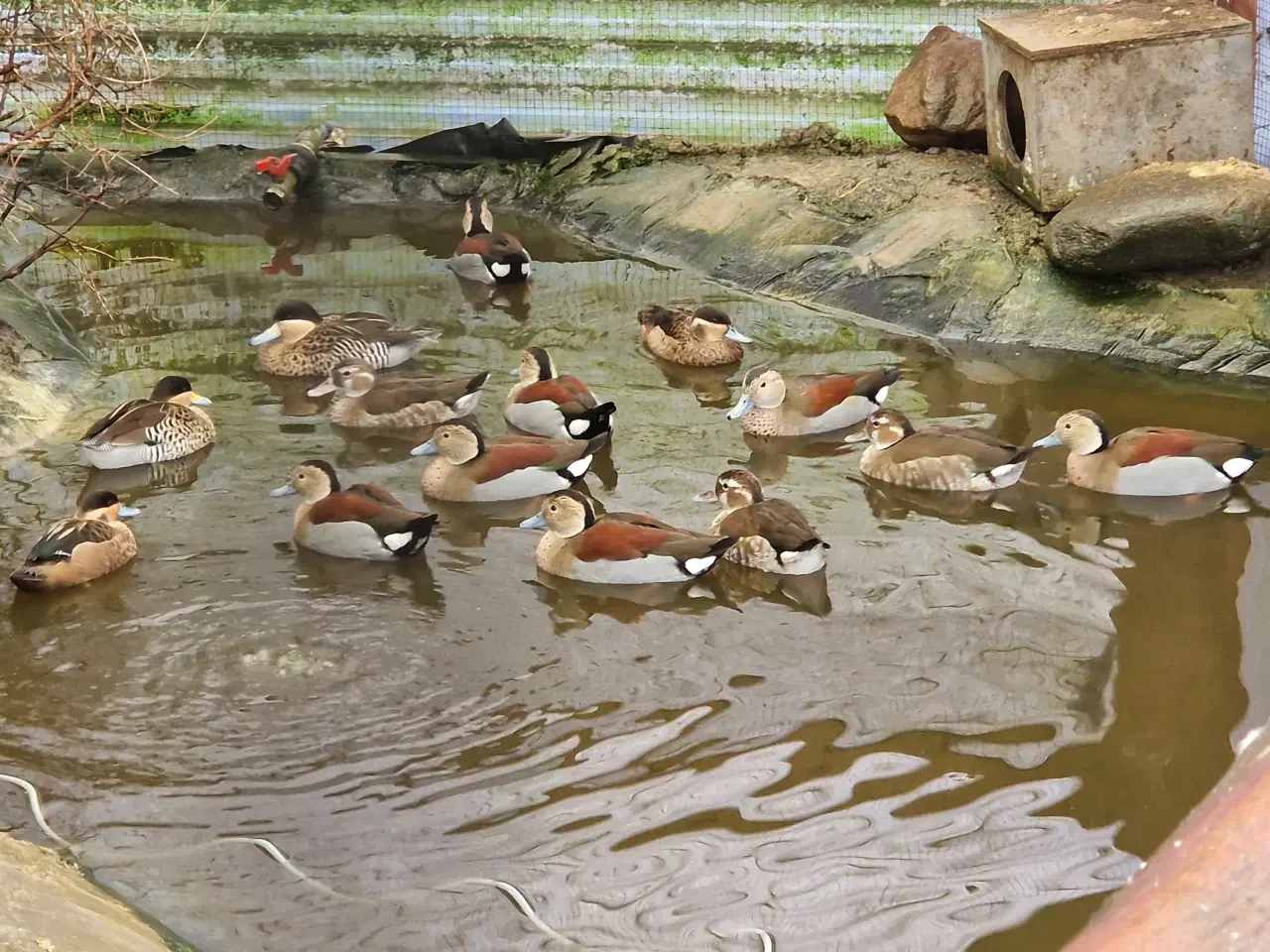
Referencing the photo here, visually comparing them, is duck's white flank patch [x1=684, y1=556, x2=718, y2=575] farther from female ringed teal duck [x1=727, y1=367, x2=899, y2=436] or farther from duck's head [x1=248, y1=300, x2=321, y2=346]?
duck's head [x1=248, y1=300, x2=321, y2=346]

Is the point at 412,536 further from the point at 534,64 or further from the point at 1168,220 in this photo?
the point at 534,64

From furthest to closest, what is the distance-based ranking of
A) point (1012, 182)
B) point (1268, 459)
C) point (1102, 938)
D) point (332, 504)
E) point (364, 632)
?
1. point (1012, 182)
2. point (1268, 459)
3. point (332, 504)
4. point (364, 632)
5. point (1102, 938)

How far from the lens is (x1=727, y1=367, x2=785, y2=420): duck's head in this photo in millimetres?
7887

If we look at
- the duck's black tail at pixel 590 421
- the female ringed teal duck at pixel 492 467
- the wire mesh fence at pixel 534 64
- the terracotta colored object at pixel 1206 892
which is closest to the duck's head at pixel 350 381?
the female ringed teal duck at pixel 492 467

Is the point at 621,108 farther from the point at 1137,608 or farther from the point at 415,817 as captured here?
the point at 415,817

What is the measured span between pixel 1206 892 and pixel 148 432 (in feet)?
23.1

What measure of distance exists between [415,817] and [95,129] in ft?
36.9

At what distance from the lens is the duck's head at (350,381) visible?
8.24m

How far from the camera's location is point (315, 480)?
22.4 ft

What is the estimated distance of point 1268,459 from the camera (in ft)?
24.1

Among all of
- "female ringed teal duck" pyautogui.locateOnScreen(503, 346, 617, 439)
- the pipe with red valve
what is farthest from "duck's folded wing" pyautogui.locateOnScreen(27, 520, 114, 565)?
the pipe with red valve

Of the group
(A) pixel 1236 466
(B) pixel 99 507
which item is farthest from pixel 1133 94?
(B) pixel 99 507

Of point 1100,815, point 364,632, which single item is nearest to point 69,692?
point 364,632

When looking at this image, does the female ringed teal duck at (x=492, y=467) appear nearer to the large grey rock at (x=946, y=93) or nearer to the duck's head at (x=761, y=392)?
the duck's head at (x=761, y=392)
